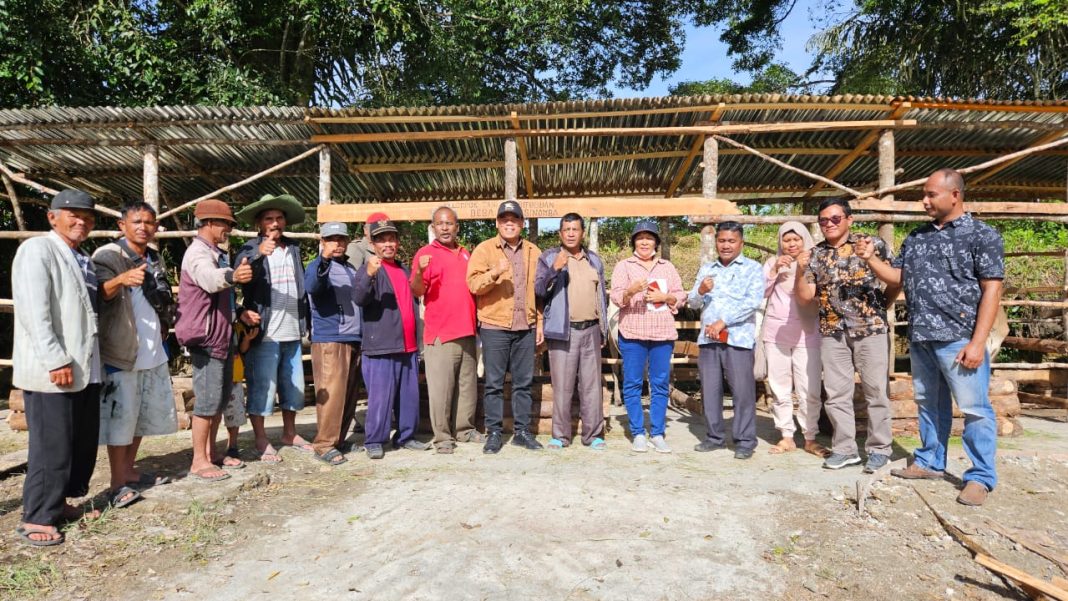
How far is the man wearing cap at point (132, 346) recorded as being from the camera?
3.26 meters

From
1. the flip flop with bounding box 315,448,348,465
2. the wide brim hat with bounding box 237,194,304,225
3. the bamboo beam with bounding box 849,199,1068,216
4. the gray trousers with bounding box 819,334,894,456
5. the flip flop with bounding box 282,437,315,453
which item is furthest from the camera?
the bamboo beam with bounding box 849,199,1068,216

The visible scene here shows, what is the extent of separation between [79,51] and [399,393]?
7643 millimetres

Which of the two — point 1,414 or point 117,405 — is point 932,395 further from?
point 1,414

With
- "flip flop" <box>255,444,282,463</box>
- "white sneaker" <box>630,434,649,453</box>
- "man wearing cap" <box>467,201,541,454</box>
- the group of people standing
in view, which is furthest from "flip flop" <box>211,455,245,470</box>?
"white sneaker" <box>630,434,649,453</box>

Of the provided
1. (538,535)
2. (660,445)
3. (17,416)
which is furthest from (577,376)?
(17,416)

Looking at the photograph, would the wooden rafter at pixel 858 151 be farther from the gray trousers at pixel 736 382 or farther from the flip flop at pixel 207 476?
the flip flop at pixel 207 476

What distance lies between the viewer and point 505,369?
179 inches

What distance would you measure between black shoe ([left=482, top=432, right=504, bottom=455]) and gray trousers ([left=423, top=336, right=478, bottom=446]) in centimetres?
27

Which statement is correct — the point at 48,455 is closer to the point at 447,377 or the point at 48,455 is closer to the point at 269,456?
the point at 269,456

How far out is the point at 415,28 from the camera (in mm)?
10602

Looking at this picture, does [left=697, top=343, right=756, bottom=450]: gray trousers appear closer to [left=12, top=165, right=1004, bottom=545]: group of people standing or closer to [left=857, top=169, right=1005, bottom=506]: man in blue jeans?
[left=12, top=165, right=1004, bottom=545]: group of people standing

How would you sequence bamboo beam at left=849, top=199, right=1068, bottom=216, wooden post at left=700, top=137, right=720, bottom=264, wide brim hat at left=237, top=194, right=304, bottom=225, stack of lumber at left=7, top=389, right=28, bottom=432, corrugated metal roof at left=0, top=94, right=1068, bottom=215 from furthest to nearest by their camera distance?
wooden post at left=700, top=137, right=720, bottom=264, corrugated metal roof at left=0, top=94, right=1068, bottom=215, stack of lumber at left=7, top=389, right=28, bottom=432, bamboo beam at left=849, top=199, right=1068, bottom=216, wide brim hat at left=237, top=194, right=304, bottom=225

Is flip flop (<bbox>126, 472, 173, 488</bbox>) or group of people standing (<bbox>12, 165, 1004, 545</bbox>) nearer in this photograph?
group of people standing (<bbox>12, 165, 1004, 545</bbox>)

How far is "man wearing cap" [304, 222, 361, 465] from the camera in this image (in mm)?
4293
